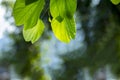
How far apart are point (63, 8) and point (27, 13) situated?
0.08ft

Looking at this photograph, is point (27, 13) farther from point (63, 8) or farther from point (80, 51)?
point (80, 51)

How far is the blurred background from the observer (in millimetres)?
2205

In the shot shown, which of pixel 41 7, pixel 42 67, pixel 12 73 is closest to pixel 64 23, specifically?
pixel 41 7

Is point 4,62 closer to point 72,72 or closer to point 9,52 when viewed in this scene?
point 9,52

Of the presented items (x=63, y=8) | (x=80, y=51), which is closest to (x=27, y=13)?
(x=63, y=8)

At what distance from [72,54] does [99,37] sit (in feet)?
0.74

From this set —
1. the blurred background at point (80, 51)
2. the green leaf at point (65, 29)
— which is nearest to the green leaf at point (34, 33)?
the green leaf at point (65, 29)

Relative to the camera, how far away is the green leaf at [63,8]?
0.22 metres

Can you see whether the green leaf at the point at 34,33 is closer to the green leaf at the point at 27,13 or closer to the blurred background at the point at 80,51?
the green leaf at the point at 27,13

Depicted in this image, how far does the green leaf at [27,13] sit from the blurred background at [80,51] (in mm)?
1888

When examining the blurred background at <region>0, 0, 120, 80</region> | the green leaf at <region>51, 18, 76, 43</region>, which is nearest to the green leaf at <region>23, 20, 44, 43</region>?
the green leaf at <region>51, 18, 76, 43</region>

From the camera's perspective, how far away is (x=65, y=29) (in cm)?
22

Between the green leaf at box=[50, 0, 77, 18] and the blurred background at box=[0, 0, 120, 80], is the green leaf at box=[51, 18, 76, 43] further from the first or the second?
the blurred background at box=[0, 0, 120, 80]

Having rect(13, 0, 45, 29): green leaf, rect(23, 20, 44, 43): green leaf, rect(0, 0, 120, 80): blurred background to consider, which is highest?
rect(13, 0, 45, 29): green leaf
